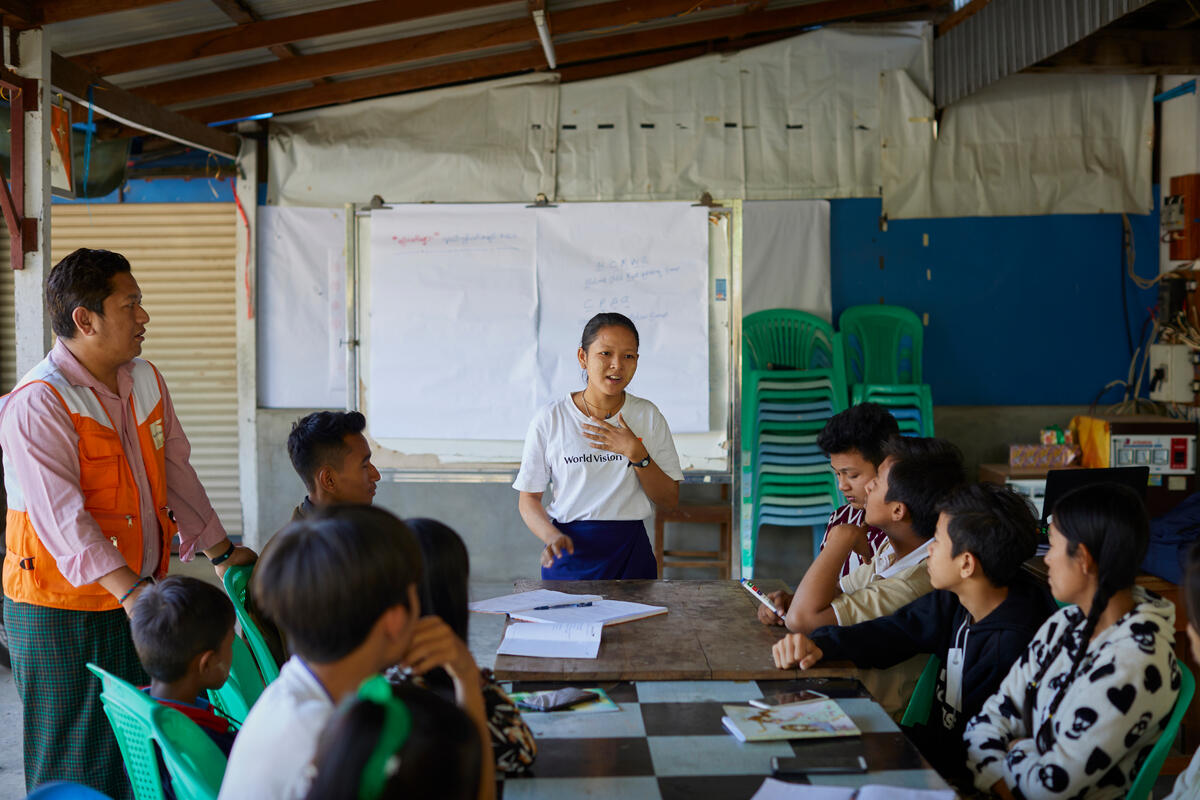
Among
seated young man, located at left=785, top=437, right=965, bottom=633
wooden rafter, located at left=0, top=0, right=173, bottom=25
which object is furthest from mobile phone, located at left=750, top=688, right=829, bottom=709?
wooden rafter, located at left=0, top=0, right=173, bottom=25

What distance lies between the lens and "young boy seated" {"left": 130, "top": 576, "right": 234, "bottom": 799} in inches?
81.0

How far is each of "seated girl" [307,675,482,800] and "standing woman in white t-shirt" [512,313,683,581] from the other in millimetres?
2102

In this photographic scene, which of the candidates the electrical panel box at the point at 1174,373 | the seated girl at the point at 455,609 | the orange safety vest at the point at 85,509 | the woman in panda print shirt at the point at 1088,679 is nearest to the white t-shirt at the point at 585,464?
the orange safety vest at the point at 85,509

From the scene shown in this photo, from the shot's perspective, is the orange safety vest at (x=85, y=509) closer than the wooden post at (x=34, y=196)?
Yes

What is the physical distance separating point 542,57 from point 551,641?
432 cm

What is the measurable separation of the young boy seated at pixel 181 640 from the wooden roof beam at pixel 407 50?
149 inches

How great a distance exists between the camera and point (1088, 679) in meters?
1.81

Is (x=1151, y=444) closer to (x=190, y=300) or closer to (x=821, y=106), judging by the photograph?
(x=821, y=106)

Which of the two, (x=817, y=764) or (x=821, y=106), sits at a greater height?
(x=821, y=106)

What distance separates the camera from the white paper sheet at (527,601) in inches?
108

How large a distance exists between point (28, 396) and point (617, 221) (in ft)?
10.2

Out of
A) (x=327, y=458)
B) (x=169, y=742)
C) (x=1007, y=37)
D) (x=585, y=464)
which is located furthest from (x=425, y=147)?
(x=169, y=742)

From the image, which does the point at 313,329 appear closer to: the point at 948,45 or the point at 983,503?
the point at 948,45

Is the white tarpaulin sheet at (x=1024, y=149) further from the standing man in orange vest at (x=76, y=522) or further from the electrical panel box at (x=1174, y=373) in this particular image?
the standing man in orange vest at (x=76, y=522)
